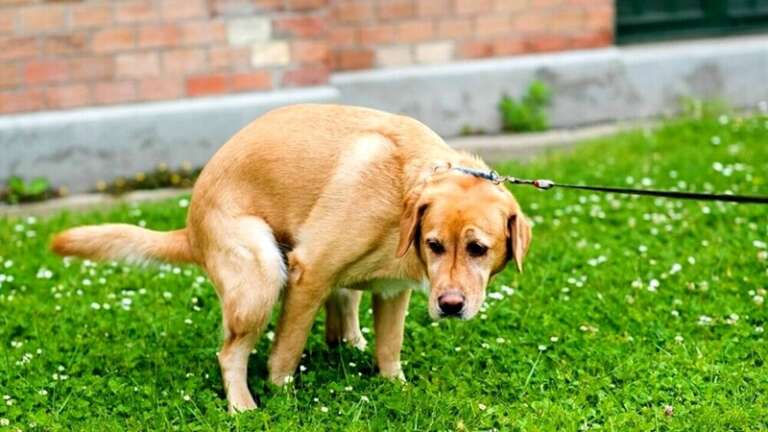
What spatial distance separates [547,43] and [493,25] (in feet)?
1.69

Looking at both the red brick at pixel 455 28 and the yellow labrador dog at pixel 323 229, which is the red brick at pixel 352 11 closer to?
the red brick at pixel 455 28

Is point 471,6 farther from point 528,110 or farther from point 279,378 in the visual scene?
point 279,378

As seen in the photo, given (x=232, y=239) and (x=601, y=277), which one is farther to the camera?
(x=601, y=277)

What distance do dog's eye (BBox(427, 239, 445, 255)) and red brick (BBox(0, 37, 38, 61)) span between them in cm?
481

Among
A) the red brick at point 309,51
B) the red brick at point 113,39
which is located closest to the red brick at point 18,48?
the red brick at point 113,39

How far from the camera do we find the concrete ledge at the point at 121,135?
28.1 feet

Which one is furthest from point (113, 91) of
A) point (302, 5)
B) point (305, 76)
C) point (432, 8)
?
point (432, 8)

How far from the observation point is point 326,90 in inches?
358

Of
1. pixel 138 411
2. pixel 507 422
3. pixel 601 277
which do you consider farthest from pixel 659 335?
pixel 138 411

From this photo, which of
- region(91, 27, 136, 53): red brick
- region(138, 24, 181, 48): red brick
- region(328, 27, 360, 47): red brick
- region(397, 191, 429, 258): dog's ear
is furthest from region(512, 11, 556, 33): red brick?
region(397, 191, 429, 258): dog's ear

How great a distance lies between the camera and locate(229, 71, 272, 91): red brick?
897cm

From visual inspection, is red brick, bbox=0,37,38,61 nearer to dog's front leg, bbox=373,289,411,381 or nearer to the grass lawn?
the grass lawn

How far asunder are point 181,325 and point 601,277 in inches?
91.6

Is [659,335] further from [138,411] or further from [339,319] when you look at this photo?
[138,411]
